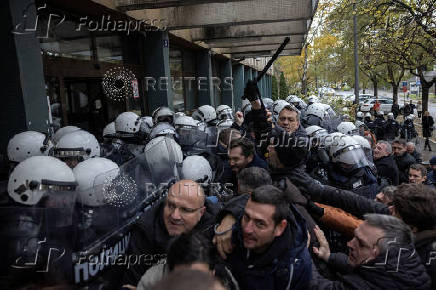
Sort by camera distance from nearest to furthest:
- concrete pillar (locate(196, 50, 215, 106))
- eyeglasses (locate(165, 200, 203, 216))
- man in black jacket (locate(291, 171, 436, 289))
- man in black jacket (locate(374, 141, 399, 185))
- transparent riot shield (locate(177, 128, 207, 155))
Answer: man in black jacket (locate(291, 171, 436, 289)) → eyeglasses (locate(165, 200, 203, 216)) → man in black jacket (locate(374, 141, 399, 185)) → transparent riot shield (locate(177, 128, 207, 155)) → concrete pillar (locate(196, 50, 215, 106))

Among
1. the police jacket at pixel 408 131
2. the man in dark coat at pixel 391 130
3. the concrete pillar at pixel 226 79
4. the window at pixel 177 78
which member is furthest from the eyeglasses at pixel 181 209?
the concrete pillar at pixel 226 79

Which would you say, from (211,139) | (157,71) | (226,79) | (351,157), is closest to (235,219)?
(351,157)

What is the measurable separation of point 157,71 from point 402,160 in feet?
17.7

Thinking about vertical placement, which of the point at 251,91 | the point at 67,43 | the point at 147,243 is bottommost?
the point at 147,243

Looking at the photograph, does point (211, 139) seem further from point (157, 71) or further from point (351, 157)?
point (157, 71)

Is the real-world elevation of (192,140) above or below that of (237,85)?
below

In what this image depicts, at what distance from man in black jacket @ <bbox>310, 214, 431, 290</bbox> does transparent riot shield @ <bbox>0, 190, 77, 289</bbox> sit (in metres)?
1.41

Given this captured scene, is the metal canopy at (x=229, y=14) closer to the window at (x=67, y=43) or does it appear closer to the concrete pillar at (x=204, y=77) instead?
the window at (x=67, y=43)

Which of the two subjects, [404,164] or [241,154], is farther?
[404,164]

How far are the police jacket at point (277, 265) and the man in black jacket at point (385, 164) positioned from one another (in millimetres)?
3146

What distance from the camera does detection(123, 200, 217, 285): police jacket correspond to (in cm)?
221

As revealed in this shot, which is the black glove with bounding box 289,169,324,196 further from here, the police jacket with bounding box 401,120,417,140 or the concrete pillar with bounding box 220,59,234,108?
the concrete pillar with bounding box 220,59,234,108

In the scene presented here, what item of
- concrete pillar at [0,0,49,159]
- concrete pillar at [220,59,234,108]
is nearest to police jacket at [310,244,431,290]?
concrete pillar at [0,0,49,159]

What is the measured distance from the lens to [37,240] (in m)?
1.95
